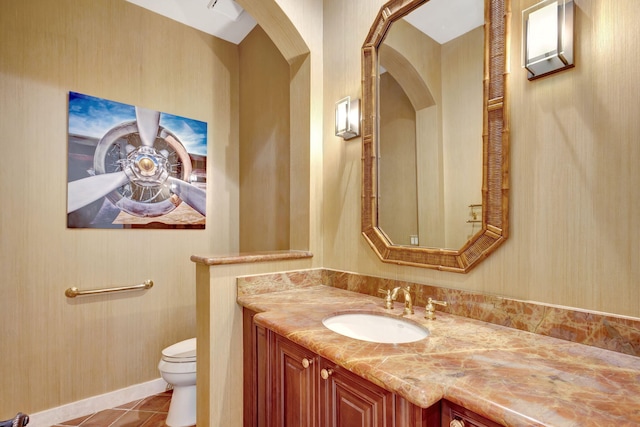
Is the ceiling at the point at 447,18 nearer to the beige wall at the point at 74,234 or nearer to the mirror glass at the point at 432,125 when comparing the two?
the mirror glass at the point at 432,125

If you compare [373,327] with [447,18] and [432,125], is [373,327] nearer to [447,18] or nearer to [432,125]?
[432,125]

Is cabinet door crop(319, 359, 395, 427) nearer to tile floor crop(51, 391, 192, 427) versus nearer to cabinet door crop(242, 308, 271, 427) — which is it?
cabinet door crop(242, 308, 271, 427)

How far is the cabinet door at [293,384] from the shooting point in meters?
1.16

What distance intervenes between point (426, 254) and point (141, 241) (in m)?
2.19

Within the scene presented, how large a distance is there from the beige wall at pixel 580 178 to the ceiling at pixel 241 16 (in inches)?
8.6

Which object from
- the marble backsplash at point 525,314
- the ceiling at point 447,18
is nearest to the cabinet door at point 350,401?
the marble backsplash at point 525,314

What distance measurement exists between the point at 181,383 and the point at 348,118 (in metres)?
2.03

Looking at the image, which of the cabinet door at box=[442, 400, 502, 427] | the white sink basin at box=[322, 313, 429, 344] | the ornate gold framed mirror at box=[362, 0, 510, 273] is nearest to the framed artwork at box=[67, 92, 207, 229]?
the ornate gold framed mirror at box=[362, 0, 510, 273]

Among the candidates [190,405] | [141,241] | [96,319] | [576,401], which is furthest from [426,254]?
[96,319]

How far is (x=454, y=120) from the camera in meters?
1.36

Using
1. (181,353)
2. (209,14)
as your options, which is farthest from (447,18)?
(181,353)

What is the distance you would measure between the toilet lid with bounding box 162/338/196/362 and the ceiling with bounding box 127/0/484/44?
2.40 meters

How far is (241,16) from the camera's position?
262 centimetres

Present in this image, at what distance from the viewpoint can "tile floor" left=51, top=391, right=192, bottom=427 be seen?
210 centimetres
